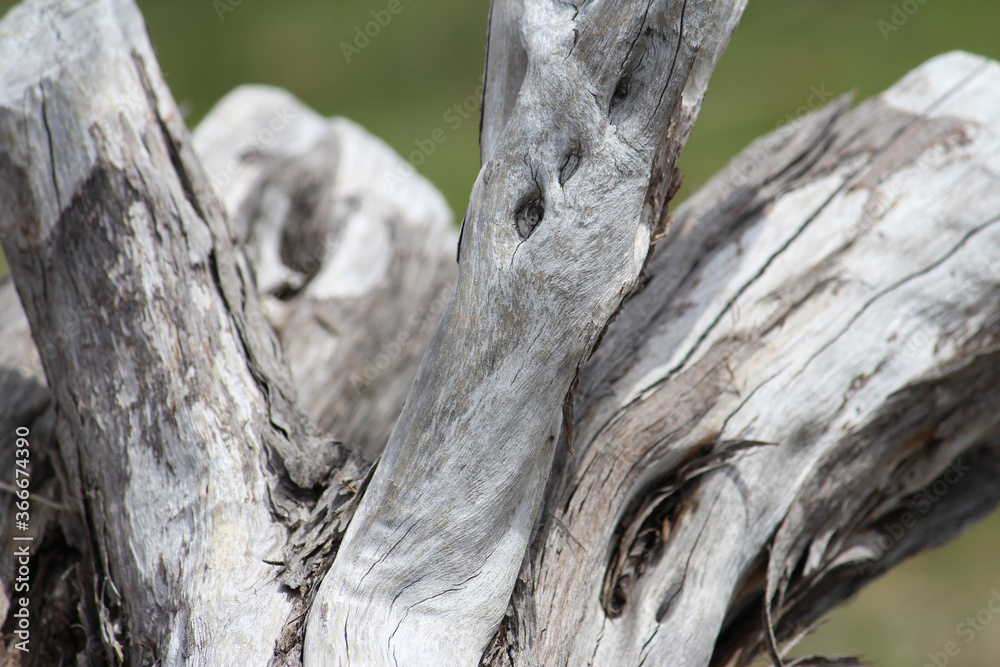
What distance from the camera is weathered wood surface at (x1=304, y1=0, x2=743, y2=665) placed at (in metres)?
1.24

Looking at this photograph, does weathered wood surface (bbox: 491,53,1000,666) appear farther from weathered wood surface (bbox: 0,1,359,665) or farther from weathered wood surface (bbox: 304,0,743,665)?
weathered wood surface (bbox: 0,1,359,665)

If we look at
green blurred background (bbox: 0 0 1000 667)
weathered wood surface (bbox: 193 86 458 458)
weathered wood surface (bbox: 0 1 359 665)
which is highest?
green blurred background (bbox: 0 0 1000 667)

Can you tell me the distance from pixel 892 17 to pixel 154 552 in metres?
6.67

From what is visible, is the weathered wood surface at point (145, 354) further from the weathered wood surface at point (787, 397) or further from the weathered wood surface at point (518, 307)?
the weathered wood surface at point (787, 397)

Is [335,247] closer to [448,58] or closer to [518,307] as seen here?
[518,307]

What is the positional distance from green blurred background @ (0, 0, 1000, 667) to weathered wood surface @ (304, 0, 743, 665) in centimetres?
351

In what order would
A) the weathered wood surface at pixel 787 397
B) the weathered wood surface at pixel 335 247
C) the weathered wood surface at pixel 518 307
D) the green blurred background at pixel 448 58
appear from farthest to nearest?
the green blurred background at pixel 448 58
the weathered wood surface at pixel 335 247
the weathered wood surface at pixel 787 397
the weathered wood surface at pixel 518 307

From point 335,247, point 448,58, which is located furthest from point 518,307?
point 448,58

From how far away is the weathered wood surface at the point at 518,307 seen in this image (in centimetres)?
124

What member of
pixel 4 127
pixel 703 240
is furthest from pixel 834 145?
pixel 4 127

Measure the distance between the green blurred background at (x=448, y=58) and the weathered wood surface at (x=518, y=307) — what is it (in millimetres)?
3508

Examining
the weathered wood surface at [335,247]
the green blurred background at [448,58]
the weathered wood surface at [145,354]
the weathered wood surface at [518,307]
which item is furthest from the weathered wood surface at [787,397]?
the green blurred background at [448,58]

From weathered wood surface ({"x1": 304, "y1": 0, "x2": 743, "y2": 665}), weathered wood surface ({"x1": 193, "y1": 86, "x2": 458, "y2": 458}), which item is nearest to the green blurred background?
weathered wood surface ({"x1": 193, "y1": 86, "x2": 458, "y2": 458})

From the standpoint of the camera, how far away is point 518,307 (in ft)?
4.09
